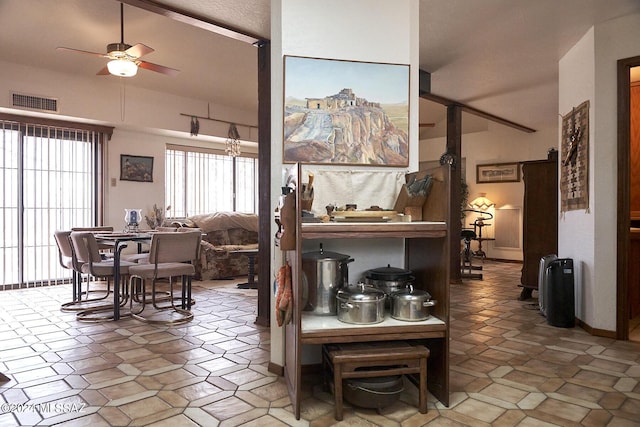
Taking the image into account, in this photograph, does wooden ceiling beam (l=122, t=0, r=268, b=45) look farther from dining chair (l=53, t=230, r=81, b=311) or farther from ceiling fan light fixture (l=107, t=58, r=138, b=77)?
dining chair (l=53, t=230, r=81, b=311)

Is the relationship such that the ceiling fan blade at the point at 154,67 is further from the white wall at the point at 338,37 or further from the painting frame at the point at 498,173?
the painting frame at the point at 498,173

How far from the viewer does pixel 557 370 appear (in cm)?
279

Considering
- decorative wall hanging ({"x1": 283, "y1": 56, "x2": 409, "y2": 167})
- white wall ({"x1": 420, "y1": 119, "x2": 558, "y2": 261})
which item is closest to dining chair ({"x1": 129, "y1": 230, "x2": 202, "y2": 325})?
decorative wall hanging ({"x1": 283, "y1": 56, "x2": 409, "y2": 167})

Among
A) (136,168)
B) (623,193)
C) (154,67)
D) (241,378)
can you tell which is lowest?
(241,378)

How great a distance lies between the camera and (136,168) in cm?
691

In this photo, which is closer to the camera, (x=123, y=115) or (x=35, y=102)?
(x=35, y=102)

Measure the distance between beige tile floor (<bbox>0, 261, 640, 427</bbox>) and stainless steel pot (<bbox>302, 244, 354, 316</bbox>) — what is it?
1.68 feet

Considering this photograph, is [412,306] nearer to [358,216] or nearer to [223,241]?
[358,216]

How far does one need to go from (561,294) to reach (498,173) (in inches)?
221

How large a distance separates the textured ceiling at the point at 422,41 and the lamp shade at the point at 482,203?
93.7 inches

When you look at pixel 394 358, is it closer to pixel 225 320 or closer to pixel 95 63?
pixel 225 320

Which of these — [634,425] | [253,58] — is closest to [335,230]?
[634,425]

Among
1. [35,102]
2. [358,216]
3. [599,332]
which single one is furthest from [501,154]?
[35,102]

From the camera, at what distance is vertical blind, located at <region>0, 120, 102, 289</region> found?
5.71 metres
